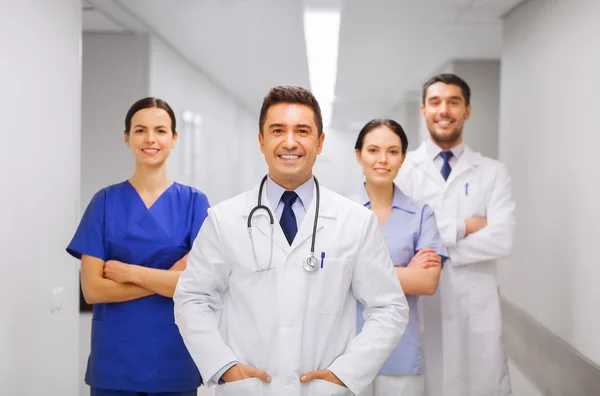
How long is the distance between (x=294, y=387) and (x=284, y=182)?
0.47 metres

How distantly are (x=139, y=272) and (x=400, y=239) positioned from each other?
2.67ft

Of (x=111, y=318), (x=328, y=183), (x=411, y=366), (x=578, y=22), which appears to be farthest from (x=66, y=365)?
(x=328, y=183)

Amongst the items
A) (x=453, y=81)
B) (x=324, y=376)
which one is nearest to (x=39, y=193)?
(x=324, y=376)

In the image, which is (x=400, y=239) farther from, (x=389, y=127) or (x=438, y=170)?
(x=438, y=170)

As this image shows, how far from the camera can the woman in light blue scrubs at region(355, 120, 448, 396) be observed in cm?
200

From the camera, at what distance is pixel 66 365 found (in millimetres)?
2740

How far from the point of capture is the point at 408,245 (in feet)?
6.86

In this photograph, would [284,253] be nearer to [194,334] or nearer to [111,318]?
[194,334]

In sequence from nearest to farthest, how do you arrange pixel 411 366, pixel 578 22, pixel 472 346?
pixel 411 366 → pixel 472 346 → pixel 578 22

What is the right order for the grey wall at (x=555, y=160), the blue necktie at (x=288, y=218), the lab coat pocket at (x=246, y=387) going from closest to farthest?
the lab coat pocket at (x=246, y=387)
the blue necktie at (x=288, y=218)
the grey wall at (x=555, y=160)

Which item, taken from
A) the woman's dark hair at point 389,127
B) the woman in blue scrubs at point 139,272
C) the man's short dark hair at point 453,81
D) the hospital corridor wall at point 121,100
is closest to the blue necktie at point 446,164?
the man's short dark hair at point 453,81

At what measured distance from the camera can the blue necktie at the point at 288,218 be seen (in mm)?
1551

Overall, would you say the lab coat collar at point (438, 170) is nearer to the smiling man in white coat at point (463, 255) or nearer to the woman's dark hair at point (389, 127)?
the smiling man in white coat at point (463, 255)

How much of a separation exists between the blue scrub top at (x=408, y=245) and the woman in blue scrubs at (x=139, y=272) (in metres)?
0.59
